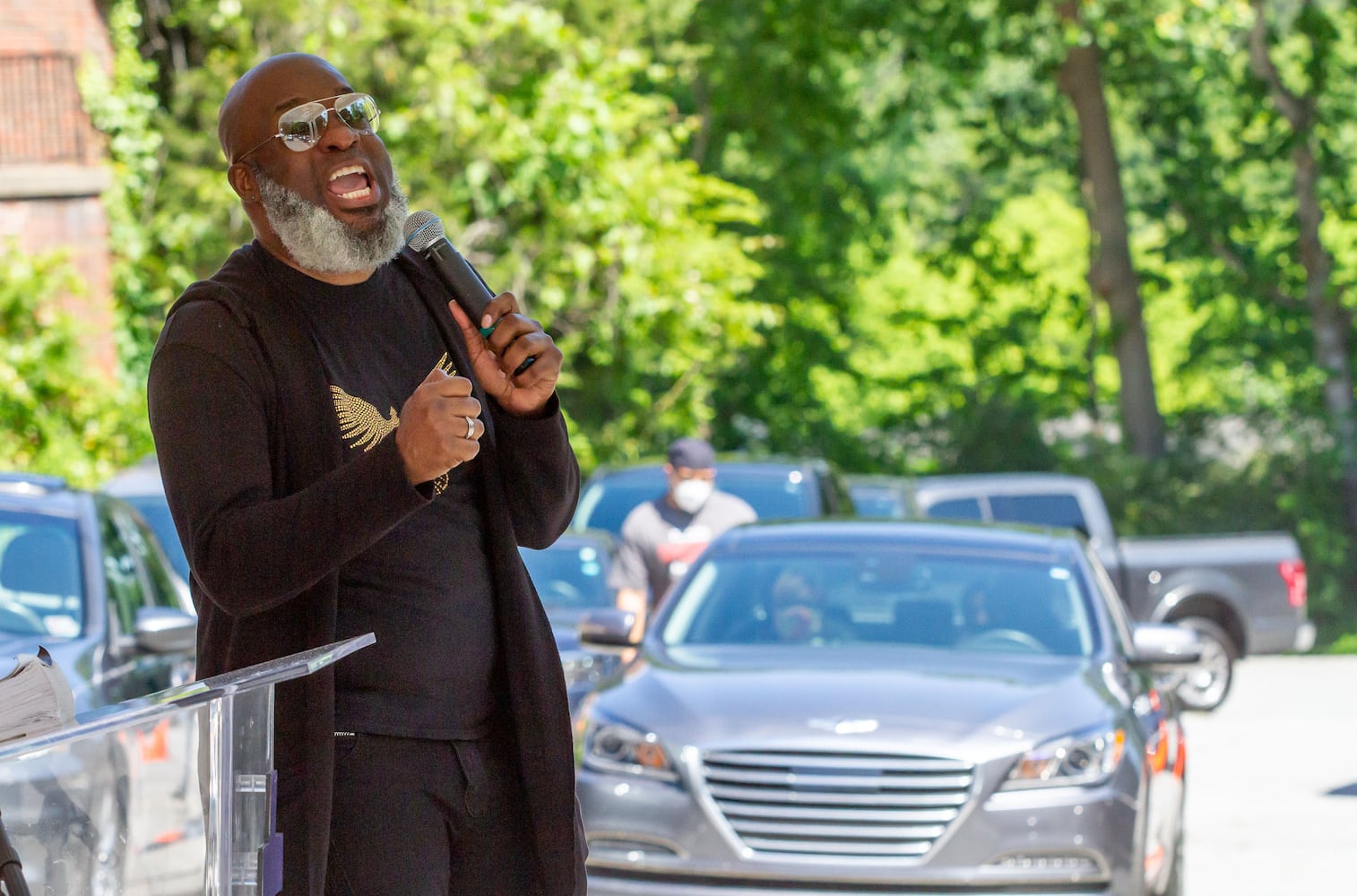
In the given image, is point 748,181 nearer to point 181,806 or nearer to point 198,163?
point 198,163

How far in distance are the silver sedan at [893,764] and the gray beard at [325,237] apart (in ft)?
11.7

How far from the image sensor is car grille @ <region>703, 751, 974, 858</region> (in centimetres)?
611

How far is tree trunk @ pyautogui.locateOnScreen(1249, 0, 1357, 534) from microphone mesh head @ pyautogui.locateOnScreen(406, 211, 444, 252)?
2371 centimetres

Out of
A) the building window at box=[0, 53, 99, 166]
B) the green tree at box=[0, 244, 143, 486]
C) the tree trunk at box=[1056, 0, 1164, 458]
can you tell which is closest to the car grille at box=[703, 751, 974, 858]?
the green tree at box=[0, 244, 143, 486]

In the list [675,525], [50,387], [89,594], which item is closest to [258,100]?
[89,594]

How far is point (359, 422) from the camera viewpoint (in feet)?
9.57

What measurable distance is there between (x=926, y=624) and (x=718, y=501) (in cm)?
395

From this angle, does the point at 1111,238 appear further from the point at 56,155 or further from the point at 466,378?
the point at 466,378

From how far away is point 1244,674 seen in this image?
20.0m

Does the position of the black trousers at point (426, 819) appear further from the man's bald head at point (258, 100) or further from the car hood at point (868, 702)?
the car hood at point (868, 702)

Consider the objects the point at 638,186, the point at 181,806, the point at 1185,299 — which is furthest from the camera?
the point at 1185,299

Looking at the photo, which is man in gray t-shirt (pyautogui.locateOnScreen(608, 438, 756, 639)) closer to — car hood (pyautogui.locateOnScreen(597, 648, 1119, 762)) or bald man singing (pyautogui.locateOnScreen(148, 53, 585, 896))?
car hood (pyautogui.locateOnScreen(597, 648, 1119, 762))

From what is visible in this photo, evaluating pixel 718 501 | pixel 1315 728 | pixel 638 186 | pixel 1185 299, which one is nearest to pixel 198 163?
pixel 638 186

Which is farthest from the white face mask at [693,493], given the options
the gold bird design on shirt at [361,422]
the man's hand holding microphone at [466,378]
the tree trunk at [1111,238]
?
the tree trunk at [1111,238]
